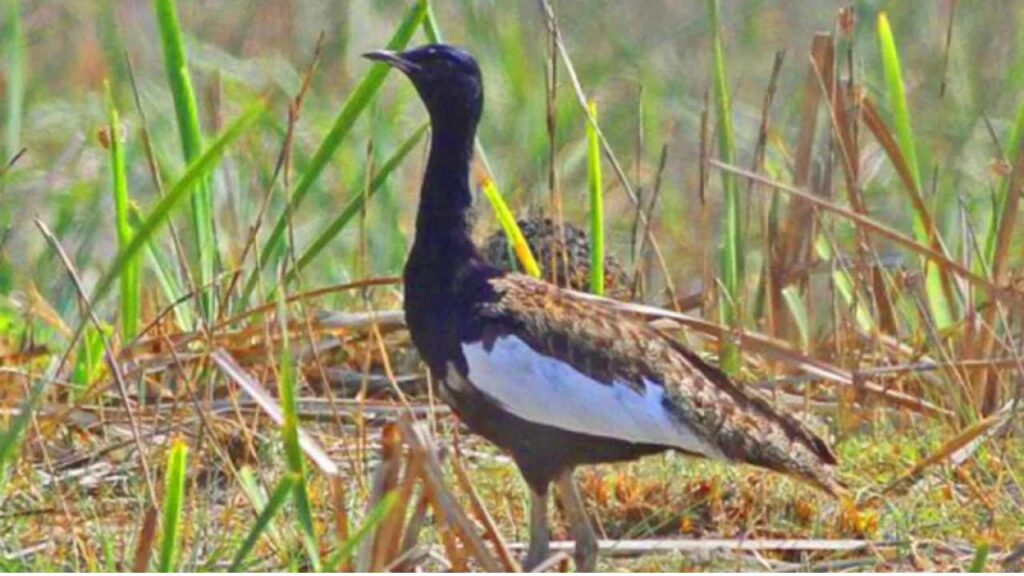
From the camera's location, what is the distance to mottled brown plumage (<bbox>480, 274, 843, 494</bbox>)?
5.90m

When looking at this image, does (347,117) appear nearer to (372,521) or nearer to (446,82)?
(446,82)

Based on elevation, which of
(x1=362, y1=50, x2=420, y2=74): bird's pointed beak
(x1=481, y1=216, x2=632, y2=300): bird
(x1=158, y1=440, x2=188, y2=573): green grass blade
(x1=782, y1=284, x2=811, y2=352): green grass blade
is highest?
(x1=362, y1=50, x2=420, y2=74): bird's pointed beak

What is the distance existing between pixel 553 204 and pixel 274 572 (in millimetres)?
1278

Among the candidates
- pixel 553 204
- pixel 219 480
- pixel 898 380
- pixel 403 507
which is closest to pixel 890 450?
pixel 898 380

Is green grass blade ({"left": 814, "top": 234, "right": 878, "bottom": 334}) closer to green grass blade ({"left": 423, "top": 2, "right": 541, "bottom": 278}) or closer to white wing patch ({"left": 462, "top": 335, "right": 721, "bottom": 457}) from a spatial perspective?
green grass blade ({"left": 423, "top": 2, "right": 541, "bottom": 278})

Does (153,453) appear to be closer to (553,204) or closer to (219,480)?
(219,480)

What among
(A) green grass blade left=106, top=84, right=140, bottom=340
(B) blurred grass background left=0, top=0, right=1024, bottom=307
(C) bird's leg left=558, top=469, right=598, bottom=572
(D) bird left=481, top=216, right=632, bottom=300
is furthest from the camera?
(B) blurred grass background left=0, top=0, right=1024, bottom=307

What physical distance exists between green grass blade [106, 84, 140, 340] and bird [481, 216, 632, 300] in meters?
0.95

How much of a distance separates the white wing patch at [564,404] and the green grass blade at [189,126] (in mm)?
741

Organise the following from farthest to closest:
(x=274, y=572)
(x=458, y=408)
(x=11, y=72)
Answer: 1. (x=11, y=72)
2. (x=458, y=408)
3. (x=274, y=572)

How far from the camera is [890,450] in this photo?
21.3 ft

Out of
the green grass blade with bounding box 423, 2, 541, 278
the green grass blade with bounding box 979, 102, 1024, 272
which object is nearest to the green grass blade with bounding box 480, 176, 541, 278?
the green grass blade with bounding box 423, 2, 541, 278

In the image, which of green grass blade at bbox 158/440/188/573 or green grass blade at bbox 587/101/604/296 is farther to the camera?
green grass blade at bbox 587/101/604/296

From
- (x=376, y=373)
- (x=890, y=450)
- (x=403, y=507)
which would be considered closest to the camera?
(x=403, y=507)
